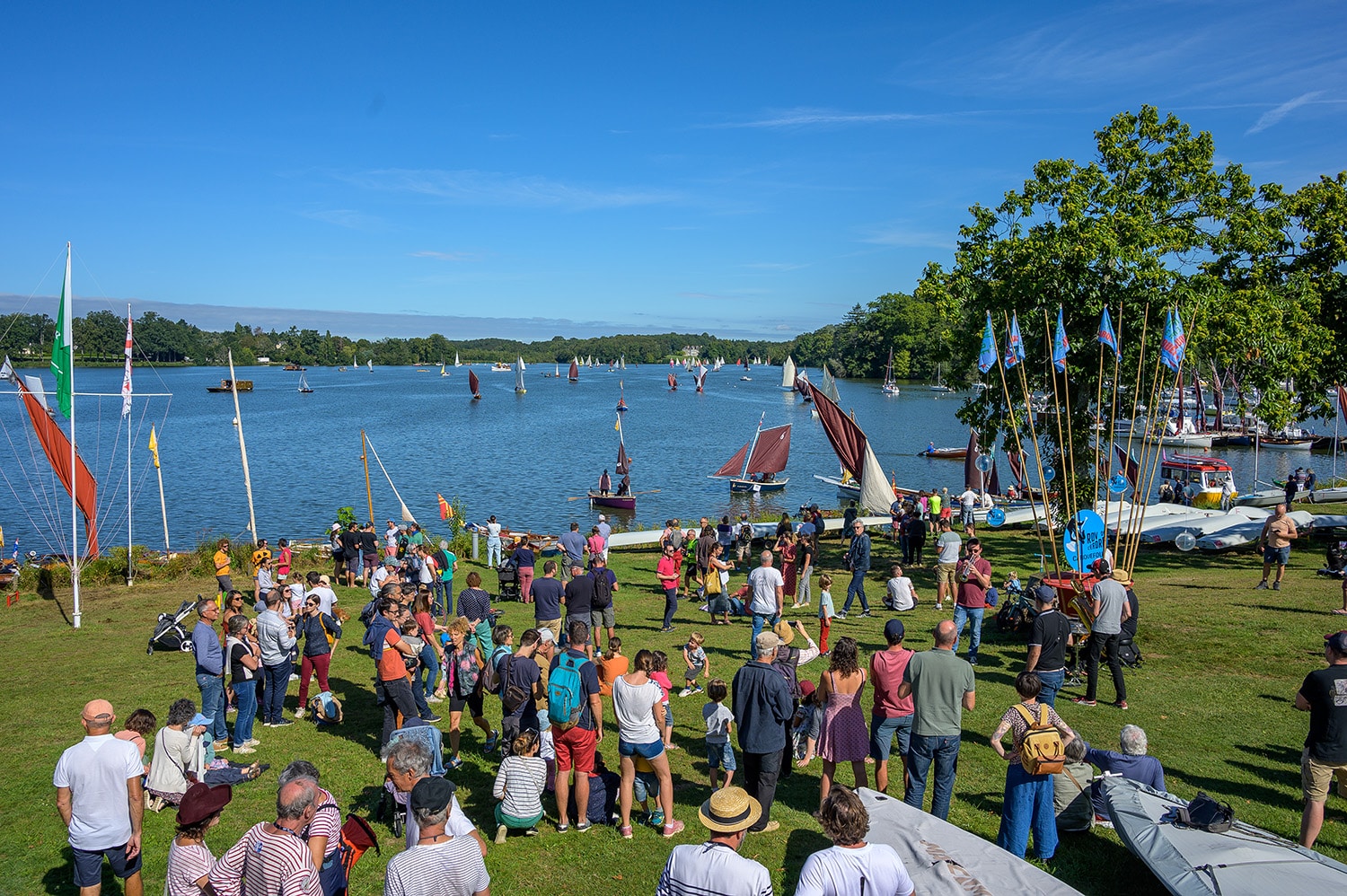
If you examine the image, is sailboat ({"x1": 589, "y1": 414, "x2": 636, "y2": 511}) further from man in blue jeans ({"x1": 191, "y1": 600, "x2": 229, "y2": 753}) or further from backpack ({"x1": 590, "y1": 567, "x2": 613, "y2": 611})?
man in blue jeans ({"x1": 191, "y1": 600, "x2": 229, "y2": 753})

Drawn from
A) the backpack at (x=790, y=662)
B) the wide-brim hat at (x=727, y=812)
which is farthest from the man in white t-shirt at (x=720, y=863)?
the backpack at (x=790, y=662)

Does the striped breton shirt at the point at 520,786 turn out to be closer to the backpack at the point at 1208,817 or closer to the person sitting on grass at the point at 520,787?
the person sitting on grass at the point at 520,787

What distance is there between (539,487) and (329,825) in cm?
4326

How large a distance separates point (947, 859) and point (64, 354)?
16937 millimetres

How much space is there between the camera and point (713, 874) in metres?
3.93

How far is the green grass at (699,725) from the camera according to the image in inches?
254

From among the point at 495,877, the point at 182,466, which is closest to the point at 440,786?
the point at 495,877

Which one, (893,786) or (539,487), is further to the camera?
(539,487)

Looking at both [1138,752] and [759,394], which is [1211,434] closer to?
[1138,752]

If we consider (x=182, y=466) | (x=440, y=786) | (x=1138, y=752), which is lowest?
(x=182, y=466)

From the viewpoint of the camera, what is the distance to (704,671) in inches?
445

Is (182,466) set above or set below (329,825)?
below

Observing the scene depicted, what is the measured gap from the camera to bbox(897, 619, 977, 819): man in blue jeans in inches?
260

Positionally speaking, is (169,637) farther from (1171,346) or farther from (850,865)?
(1171,346)
